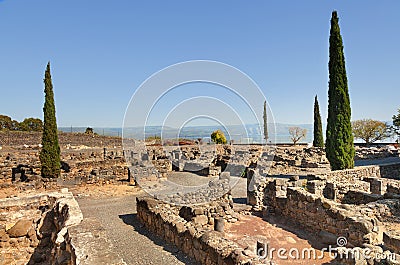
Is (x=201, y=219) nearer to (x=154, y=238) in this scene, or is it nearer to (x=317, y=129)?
(x=154, y=238)

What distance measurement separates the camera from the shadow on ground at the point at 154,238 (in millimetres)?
6912

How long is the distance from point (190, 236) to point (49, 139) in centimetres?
1463

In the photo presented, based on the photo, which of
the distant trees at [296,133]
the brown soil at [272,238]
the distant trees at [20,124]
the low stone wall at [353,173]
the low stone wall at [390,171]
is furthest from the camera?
the distant trees at [296,133]

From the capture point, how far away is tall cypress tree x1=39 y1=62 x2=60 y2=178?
1722 cm

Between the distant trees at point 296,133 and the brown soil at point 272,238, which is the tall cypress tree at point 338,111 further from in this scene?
the distant trees at point 296,133

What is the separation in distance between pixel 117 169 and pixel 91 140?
26.3 metres

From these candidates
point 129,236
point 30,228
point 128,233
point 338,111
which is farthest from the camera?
point 338,111

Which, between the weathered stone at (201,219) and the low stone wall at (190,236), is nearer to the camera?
the low stone wall at (190,236)

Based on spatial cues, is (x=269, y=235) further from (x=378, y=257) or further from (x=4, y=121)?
(x=4, y=121)

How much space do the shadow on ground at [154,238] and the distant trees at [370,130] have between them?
4787 centimetres

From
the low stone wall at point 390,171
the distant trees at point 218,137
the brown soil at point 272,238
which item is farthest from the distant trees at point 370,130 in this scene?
the brown soil at point 272,238

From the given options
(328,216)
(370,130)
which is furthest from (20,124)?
(370,130)

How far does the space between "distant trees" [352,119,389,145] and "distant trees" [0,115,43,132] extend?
179 ft

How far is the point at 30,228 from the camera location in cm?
825
